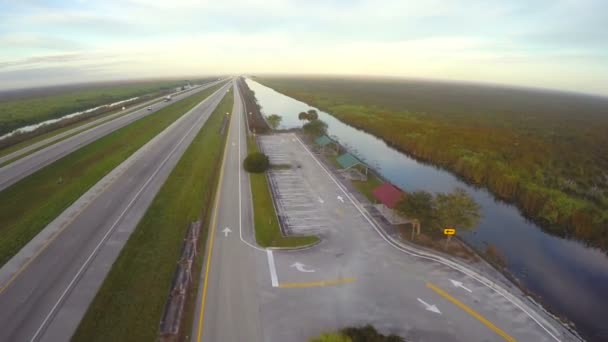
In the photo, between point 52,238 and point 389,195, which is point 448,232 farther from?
point 52,238

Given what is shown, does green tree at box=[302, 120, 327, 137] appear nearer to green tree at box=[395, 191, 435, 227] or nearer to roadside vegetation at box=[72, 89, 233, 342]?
roadside vegetation at box=[72, 89, 233, 342]

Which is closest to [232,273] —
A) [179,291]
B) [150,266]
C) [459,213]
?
[179,291]

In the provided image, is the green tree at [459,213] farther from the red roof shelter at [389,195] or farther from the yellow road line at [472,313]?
the yellow road line at [472,313]

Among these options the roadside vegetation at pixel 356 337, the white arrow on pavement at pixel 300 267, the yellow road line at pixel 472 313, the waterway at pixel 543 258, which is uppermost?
the roadside vegetation at pixel 356 337

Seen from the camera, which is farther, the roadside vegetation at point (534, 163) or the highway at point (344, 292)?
the roadside vegetation at point (534, 163)

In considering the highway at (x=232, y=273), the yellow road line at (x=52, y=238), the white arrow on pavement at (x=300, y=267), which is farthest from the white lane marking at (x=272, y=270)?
the yellow road line at (x=52, y=238)

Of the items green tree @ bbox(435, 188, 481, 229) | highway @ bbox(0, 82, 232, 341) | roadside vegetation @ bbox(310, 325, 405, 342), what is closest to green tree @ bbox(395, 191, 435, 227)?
green tree @ bbox(435, 188, 481, 229)
